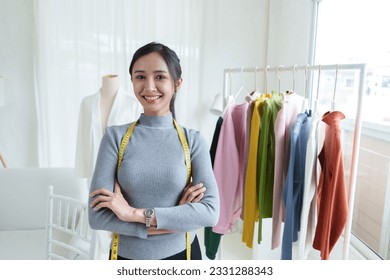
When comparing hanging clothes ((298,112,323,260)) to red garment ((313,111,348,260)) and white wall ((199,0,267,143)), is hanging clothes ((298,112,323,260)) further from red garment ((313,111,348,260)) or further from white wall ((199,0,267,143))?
white wall ((199,0,267,143))

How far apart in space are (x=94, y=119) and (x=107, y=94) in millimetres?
133

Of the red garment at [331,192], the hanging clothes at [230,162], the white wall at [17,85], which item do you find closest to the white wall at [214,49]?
the white wall at [17,85]

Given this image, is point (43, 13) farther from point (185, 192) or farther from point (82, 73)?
point (185, 192)

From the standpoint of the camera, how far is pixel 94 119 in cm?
153

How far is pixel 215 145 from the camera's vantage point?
1.50m

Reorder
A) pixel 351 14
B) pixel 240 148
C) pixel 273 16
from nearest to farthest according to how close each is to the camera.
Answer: pixel 240 148 → pixel 351 14 → pixel 273 16

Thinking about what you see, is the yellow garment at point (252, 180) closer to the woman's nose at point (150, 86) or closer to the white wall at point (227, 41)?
the woman's nose at point (150, 86)

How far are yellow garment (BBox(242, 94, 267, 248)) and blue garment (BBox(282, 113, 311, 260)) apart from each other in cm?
15

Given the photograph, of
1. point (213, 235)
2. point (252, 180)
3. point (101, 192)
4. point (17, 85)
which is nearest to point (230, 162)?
point (252, 180)

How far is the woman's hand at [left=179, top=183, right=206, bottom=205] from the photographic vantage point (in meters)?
0.81

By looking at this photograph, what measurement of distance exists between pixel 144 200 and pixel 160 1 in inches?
77.4

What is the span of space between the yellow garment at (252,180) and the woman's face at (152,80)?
0.60 meters

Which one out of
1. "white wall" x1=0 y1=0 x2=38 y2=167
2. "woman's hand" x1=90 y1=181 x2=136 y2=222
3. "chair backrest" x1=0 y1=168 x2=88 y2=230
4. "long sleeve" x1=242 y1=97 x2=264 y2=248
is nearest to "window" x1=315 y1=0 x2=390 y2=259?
"long sleeve" x1=242 y1=97 x2=264 y2=248
